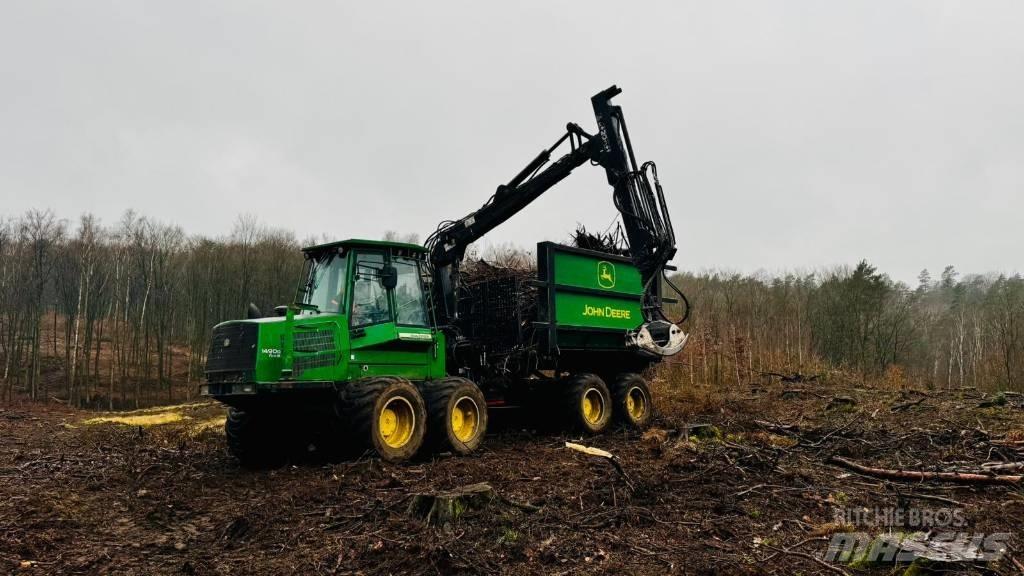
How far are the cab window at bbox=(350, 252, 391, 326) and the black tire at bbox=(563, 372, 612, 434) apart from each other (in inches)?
133

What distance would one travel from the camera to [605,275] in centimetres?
1085

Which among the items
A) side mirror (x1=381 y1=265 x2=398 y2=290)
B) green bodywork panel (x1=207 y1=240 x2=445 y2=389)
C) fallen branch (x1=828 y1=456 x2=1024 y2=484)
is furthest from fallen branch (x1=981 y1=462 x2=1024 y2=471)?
side mirror (x1=381 y1=265 x2=398 y2=290)

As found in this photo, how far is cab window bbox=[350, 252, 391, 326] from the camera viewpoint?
8266mm

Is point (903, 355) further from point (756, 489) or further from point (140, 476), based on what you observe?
point (140, 476)

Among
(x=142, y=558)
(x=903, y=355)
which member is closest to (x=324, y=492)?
(x=142, y=558)

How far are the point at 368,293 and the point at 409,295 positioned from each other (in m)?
0.72

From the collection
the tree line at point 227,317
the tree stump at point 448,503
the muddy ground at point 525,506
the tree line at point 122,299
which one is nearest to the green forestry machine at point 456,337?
the muddy ground at point 525,506

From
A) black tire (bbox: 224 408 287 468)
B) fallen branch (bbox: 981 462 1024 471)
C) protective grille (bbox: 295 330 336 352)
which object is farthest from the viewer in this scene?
black tire (bbox: 224 408 287 468)

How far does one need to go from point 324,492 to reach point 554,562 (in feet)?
9.66

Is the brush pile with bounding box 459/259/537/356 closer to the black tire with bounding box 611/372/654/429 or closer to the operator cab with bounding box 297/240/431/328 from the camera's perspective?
the operator cab with bounding box 297/240/431/328

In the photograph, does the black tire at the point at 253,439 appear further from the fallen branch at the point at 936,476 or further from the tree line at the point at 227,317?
the tree line at the point at 227,317

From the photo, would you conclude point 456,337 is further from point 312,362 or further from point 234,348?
point 234,348

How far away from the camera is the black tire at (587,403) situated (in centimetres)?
1027

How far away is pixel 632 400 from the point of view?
11.6 m
